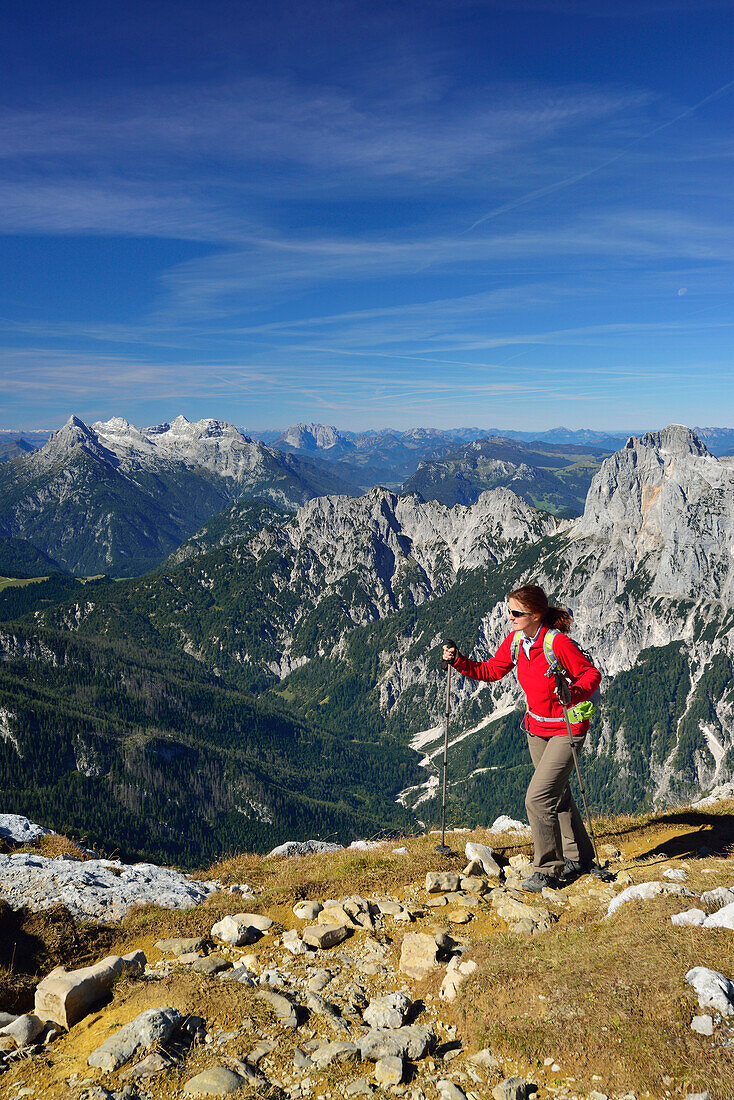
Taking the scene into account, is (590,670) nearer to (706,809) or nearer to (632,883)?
(632,883)

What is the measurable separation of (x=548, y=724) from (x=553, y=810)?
77.8 inches

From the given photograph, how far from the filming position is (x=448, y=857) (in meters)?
16.0

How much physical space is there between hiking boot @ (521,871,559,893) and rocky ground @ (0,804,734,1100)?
0.96ft

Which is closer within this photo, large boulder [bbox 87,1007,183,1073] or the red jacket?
large boulder [bbox 87,1007,183,1073]

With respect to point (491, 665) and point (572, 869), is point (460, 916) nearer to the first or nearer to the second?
point (572, 869)

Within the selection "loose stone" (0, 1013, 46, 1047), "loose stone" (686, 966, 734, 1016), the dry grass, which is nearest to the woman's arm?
the dry grass

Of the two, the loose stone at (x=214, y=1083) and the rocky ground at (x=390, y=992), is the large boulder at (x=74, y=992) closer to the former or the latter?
the rocky ground at (x=390, y=992)

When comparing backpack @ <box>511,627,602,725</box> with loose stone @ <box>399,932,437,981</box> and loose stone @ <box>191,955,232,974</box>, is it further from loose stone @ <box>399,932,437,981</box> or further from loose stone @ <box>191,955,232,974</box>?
loose stone @ <box>191,955,232,974</box>

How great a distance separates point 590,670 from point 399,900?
7287 mm

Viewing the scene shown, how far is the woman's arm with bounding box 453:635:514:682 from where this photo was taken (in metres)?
13.4

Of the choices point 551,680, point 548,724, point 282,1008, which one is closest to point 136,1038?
point 282,1008

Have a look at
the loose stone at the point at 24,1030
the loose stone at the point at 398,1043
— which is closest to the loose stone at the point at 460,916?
the loose stone at the point at 398,1043

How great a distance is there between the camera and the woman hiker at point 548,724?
40.1ft

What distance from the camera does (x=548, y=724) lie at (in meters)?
12.6
